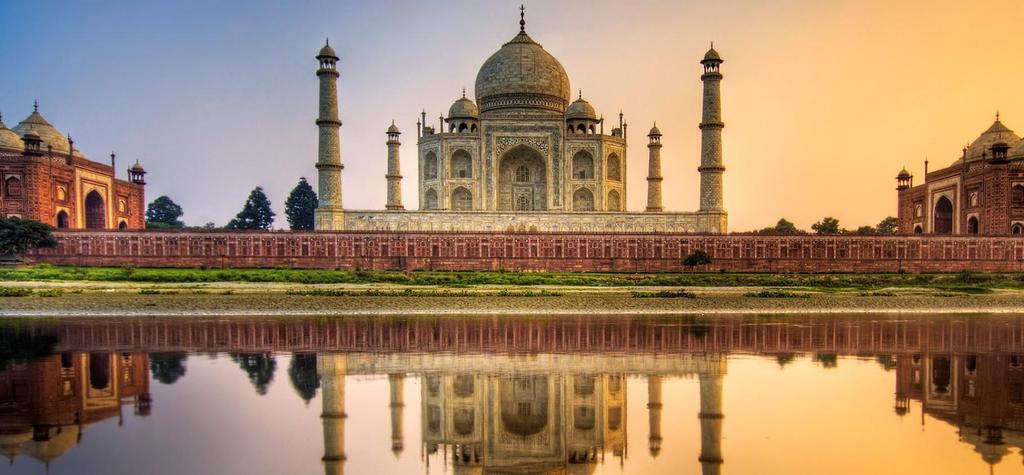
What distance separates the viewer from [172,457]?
7.39m

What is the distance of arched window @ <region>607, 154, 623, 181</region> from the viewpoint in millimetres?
45250

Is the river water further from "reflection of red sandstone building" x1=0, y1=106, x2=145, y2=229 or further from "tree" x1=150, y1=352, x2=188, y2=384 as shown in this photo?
"reflection of red sandstone building" x1=0, y1=106, x2=145, y2=229

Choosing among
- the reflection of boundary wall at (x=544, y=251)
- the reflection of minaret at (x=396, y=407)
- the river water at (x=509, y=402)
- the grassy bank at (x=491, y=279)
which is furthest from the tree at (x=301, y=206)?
the reflection of minaret at (x=396, y=407)

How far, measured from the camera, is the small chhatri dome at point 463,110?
45.7 metres

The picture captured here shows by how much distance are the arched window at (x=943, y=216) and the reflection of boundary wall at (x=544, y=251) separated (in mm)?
9730

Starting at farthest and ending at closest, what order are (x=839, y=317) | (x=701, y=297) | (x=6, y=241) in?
1. (x=6, y=241)
2. (x=701, y=297)
3. (x=839, y=317)

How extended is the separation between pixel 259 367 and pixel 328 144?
26501 mm

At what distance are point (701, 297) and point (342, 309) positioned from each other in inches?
477

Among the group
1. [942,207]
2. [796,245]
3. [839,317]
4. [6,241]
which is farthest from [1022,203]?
[6,241]

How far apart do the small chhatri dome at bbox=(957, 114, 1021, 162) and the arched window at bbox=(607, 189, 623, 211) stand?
75.8ft

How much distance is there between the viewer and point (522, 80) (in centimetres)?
4609

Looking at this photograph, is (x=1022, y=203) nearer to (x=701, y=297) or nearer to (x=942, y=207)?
(x=942, y=207)

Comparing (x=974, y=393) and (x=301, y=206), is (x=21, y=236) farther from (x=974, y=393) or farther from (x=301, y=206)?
(x=974, y=393)

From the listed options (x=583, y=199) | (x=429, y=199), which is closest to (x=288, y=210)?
(x=429, y=199)
